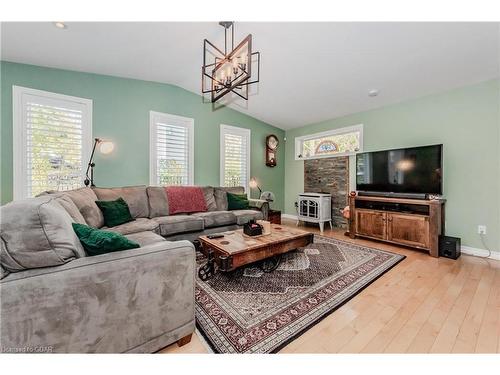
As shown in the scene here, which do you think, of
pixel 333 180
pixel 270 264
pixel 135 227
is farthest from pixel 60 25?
pixel 333 180

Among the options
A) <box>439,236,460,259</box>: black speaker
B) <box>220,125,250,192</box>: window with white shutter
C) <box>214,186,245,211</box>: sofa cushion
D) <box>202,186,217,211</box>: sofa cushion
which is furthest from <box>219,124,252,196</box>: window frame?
<box>439,236,460,259</box>: black speaker

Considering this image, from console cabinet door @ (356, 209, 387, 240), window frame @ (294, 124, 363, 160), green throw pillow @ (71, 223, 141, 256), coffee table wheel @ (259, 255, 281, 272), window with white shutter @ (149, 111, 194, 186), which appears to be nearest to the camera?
green throw pillow @ (71, 223, 141, 256)

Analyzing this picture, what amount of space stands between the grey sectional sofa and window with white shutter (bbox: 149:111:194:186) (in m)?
2.89

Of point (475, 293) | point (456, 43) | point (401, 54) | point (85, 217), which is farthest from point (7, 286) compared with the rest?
point (456, 43)

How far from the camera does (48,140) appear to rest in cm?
306

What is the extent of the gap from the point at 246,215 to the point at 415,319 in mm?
2533

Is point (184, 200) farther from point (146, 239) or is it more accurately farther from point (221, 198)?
point (146, 239)

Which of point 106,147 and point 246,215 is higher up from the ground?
point 106,147

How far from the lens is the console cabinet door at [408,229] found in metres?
3.13

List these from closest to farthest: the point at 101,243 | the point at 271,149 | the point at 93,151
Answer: the point at 101,243 → the point at 93,151 → the point at 271,149

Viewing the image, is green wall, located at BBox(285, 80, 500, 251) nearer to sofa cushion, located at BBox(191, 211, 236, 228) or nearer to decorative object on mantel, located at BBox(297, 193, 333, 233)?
decorative object on mantel, located at BBox(297, 193, 333, 233)

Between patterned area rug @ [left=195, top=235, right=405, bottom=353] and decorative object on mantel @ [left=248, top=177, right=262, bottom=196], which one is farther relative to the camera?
decorative object on mantel @ [left=248, top=177, right=262, bottom=196]

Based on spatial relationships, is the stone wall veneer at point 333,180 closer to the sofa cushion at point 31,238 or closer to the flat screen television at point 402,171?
the flat screen television at point 402,171

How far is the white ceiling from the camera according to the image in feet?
7.62
